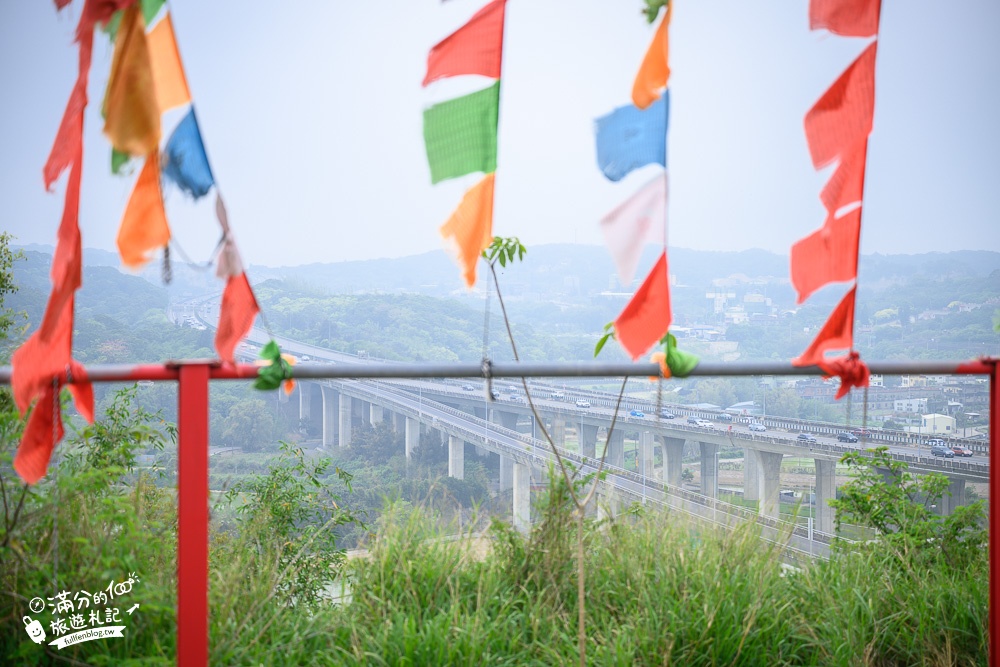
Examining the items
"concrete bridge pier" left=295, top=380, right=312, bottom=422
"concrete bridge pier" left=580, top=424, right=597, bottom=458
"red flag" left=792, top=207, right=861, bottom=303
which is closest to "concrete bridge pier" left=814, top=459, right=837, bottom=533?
"concrete bridge pier" left=580, top=424, right=597, bottom=458

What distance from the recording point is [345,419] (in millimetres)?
2986

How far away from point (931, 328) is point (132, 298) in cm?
482

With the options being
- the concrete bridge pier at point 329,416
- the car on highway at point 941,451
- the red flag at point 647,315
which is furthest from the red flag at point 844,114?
the concrete bridge pier at point 329,416

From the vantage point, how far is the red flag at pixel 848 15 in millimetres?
1377

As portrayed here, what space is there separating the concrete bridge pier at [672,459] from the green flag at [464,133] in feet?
3.62

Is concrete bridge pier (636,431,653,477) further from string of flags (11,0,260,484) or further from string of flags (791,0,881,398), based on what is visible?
string of flags (11,0,260,484)

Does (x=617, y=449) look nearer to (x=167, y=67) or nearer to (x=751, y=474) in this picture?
(x=751, y=474)

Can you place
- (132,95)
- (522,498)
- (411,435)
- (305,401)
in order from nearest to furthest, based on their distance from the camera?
1. (132,95)
2. (522,498)
3. (411,435)
4. (305,401)

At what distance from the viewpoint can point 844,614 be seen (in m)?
1.59

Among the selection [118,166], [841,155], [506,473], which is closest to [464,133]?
[118,166]

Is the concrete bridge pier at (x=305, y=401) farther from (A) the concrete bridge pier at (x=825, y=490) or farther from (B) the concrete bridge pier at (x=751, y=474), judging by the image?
(A) the concrete bridge pier at (x=825, y=490)

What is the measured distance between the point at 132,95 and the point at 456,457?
160 cm

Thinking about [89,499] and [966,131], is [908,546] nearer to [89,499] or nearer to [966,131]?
[89,499]

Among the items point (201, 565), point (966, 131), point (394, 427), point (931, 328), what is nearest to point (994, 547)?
point (201, 565)
